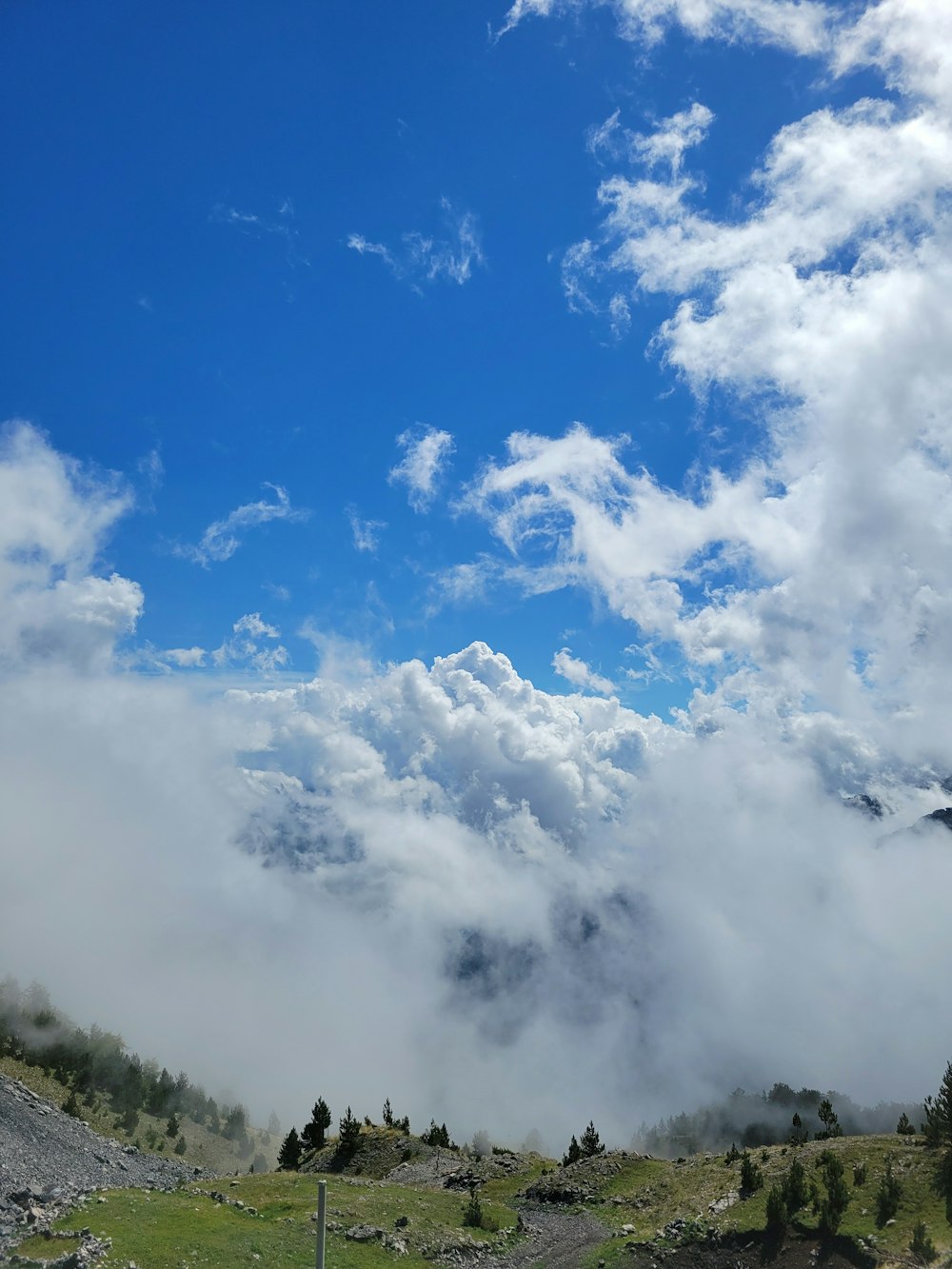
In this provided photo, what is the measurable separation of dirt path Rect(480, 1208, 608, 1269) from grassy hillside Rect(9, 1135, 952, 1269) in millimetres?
1117

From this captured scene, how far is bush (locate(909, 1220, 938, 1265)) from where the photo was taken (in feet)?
115

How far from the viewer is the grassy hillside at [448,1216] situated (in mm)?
37938

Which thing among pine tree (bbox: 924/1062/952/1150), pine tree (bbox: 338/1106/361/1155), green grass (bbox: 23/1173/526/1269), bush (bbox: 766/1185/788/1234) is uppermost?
pine tree (bbox: 924/1062/952/1150)

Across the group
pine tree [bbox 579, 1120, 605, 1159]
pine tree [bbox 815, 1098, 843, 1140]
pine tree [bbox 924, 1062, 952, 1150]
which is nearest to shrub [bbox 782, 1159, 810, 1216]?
pine tree [bbox 924, 1062, 952, 1150]

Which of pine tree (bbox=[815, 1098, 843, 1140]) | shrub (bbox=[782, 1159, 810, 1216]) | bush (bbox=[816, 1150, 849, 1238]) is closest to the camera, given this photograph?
bush (bbox=[816, 1150, 849, 1238])

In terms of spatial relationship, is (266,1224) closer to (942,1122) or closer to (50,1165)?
(50,1165)

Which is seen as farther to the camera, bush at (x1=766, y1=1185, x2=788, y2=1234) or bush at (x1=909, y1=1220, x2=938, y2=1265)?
bush at (x1=766, y1=1185, x2=788, y2=1234)

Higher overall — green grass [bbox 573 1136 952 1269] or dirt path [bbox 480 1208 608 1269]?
green grass [bbox 573 1136 952 1269]

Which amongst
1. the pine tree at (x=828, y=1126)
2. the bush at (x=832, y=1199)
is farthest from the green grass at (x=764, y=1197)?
the pine tree at (x=828, y=1126)

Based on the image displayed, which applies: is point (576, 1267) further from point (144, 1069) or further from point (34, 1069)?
point (144, 1069)

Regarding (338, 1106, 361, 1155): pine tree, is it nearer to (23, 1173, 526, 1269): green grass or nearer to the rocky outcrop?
the rocky outcrop

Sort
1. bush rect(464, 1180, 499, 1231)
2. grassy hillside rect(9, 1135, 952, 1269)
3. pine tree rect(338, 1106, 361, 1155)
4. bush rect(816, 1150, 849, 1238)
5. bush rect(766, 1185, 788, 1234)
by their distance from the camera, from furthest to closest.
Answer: pine tree rect(338, 1106, 361, 1155) → bush rect(464, 1180, 499, 1231) → bush rect(766, 1185, 788, 1234) → bush rect(816, 1150, 849, 1238) → grassy hillside rect(9, 1135, 952, 1269)

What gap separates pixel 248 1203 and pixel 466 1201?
1818 centimetres

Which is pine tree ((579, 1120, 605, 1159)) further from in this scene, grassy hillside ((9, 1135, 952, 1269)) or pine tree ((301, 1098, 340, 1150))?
pine tree ((301, 1098, 340, 1150))
